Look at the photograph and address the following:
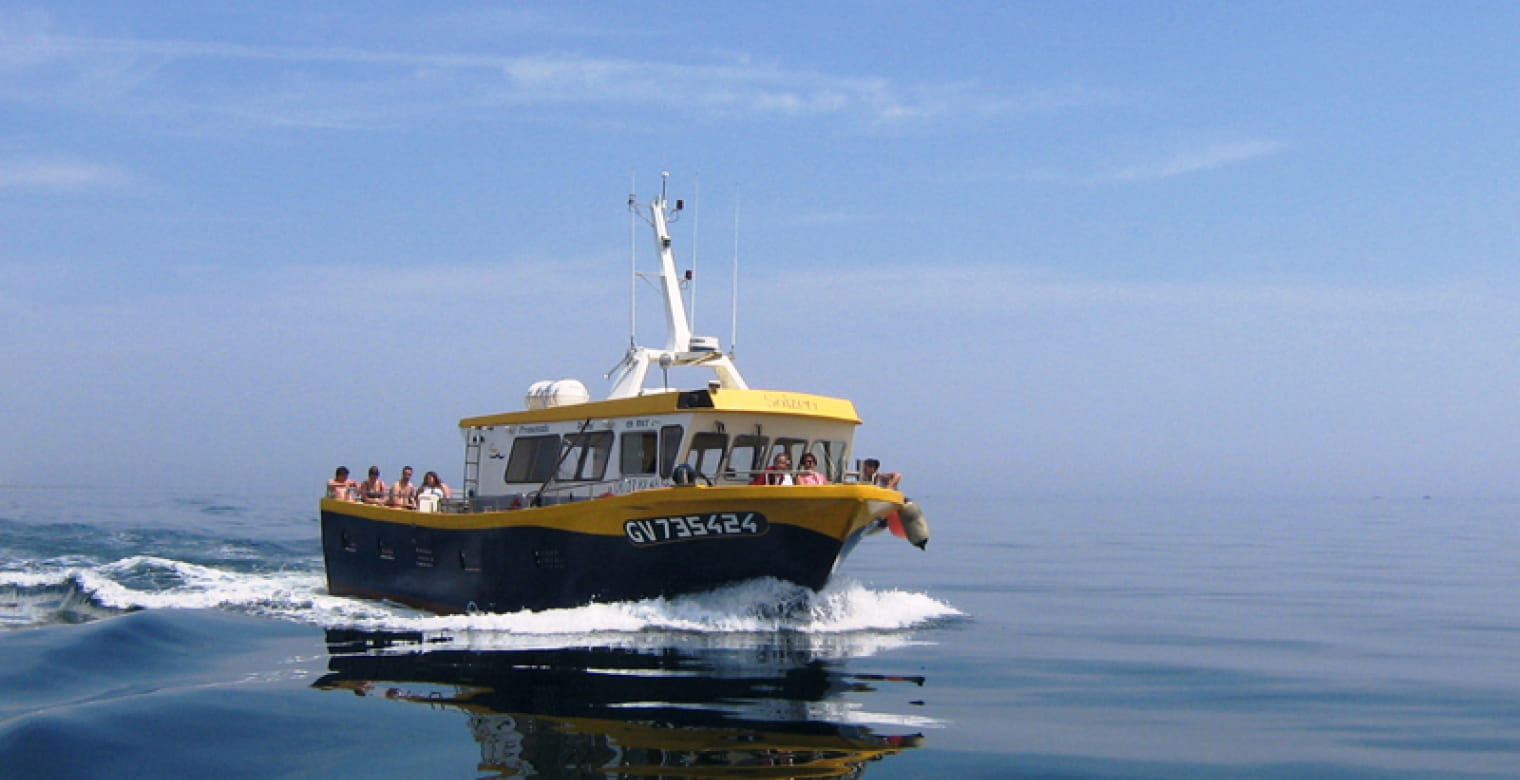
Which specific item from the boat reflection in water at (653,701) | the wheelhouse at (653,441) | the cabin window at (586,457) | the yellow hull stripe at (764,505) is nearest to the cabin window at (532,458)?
the wheelhouse at (653,441)

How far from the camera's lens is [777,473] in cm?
1739

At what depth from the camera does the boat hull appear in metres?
16.9

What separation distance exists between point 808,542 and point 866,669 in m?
2.62

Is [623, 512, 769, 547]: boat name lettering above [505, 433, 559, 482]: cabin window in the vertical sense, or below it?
below

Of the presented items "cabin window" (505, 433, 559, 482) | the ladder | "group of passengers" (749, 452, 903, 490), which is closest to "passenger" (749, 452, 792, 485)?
"group of passengers" (749, 452, 903, 490)

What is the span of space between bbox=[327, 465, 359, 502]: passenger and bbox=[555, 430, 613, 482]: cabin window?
21.1 ft

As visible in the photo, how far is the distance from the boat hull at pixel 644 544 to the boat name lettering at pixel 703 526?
0.5 inches

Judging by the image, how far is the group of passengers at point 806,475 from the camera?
1759cm

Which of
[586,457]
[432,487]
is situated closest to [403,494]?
[432,487]

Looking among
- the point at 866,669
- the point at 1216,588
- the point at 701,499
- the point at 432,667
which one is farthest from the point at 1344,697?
the point at 1216,588

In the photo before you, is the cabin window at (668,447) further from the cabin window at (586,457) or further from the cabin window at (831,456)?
the cabin window at (831,456)

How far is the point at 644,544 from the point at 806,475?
232cm

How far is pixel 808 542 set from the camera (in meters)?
17.1

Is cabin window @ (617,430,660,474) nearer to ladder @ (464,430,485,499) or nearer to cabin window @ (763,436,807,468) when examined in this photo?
cabin window @ (763,436,807,468)
